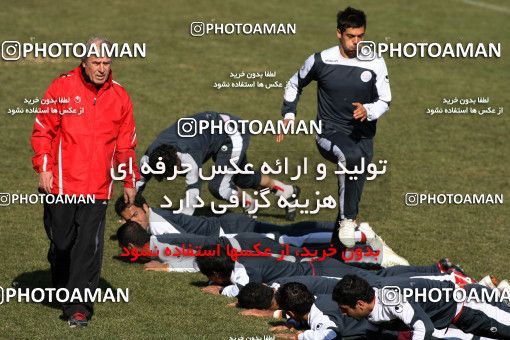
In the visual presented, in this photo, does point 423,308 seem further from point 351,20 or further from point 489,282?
point 351,20

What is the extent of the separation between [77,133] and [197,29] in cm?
1616

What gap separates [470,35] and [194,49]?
6.61 meters

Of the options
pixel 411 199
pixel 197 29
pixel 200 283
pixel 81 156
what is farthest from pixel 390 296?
pixel 197 29

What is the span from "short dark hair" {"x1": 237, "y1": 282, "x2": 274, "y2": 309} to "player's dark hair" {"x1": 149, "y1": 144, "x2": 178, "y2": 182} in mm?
2671

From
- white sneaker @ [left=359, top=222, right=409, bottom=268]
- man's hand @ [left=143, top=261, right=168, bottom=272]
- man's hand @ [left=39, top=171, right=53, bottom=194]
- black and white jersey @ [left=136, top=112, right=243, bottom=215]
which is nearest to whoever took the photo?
man's hand @ [left=39, top=171, right=53, bottom=194]

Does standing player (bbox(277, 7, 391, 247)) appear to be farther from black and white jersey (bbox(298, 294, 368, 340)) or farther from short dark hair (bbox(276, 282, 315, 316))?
black and white jersey (bbox(298, 294, 368, 340))

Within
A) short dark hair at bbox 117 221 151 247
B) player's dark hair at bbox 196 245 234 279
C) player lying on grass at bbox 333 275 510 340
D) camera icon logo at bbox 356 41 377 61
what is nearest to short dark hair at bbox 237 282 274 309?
player's dark hair at bbox 196 245 234 279

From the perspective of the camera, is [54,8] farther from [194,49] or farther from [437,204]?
[437,204]

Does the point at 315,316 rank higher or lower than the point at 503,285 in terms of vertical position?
lower

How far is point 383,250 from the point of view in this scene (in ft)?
50.5

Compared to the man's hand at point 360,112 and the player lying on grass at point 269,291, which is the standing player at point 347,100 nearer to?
the man's hand at point 360,112

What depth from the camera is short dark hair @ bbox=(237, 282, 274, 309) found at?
13422 mm

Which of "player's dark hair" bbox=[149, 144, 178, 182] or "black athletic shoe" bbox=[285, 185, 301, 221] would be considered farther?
"black athletic shoe" bbox=[285, 185, 301, 221]

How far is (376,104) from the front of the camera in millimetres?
14609
